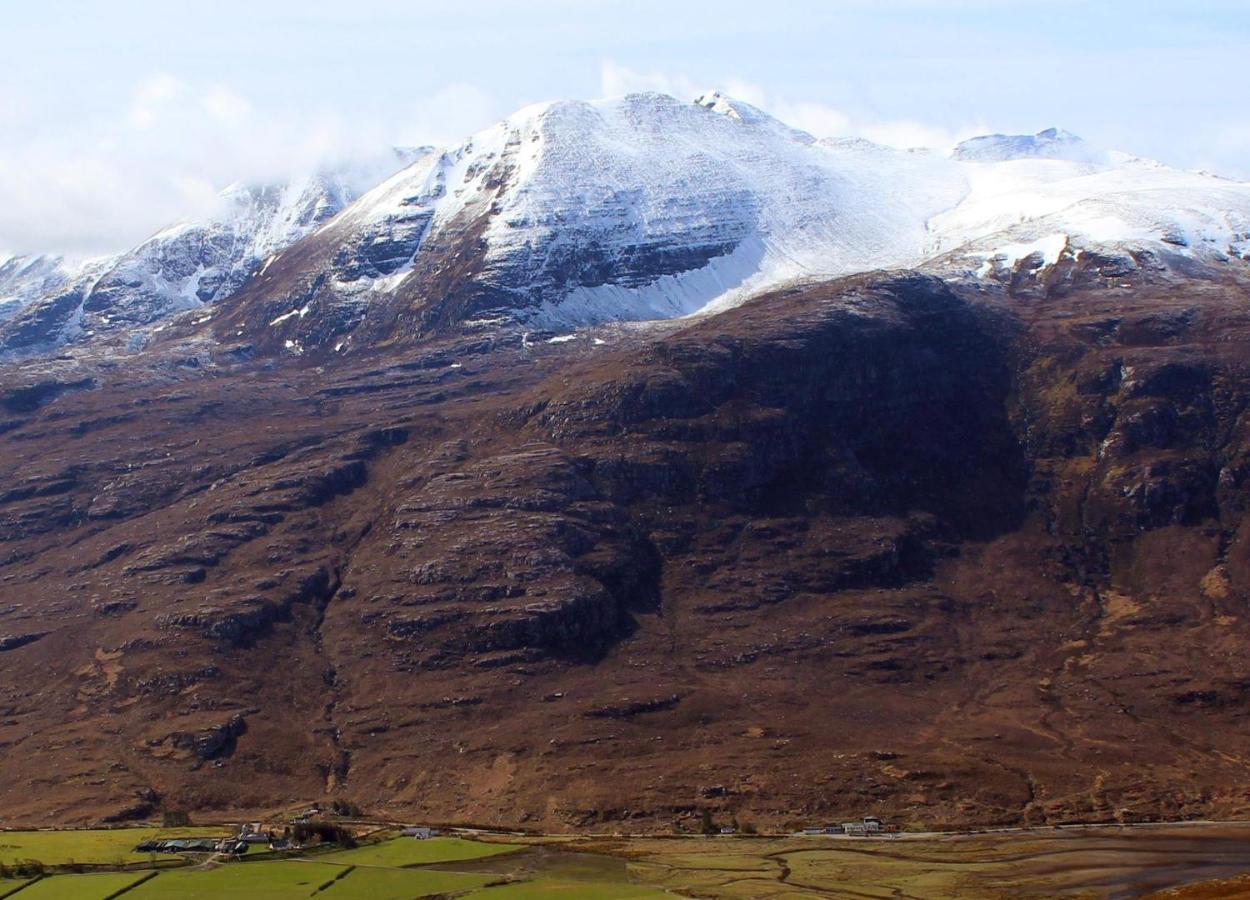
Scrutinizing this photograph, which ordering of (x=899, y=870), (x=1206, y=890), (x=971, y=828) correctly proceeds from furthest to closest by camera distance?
1. (x=971, y=828)
2. (x=899, y=870)
3. (x=1206, y=890)

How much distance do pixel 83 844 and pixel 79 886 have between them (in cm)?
2558

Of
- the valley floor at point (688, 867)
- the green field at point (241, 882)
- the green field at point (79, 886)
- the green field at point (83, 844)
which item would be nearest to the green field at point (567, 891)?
the valley floor at point (688, 867)

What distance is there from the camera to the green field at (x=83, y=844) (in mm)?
157500

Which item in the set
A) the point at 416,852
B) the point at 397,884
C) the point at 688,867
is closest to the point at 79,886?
the point at 397,884

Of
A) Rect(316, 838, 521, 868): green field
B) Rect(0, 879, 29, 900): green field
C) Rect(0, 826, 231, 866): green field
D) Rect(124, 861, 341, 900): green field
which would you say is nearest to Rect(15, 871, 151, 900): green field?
Rect(0, 879, 29, 900): green field

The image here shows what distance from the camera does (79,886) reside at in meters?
143

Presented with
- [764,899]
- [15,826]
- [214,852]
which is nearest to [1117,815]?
[764,899]

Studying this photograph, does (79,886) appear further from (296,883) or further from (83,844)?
(83,844)

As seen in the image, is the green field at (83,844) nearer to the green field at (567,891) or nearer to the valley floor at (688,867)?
the valley floor at (688,867)

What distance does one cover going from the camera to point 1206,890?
140 m

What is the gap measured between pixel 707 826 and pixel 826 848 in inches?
821

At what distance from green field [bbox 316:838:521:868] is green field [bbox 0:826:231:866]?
1926 cm

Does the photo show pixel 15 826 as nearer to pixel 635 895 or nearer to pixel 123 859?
pixel 123 859

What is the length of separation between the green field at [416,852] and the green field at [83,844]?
63.2 ft
